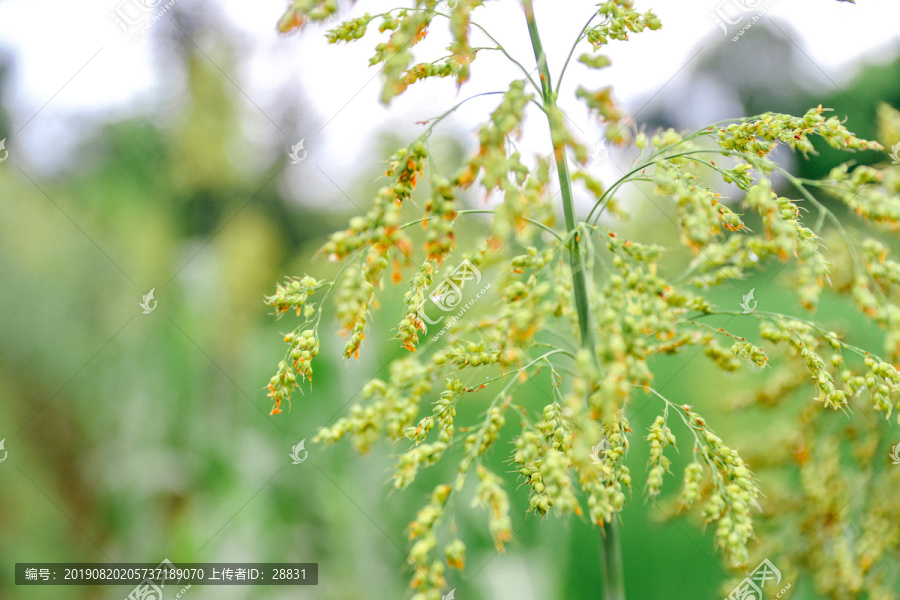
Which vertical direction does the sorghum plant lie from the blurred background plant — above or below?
below

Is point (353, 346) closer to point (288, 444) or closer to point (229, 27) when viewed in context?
point (288, 444)

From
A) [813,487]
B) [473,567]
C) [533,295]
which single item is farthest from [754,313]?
[473,567]

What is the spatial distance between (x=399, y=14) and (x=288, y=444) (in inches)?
104

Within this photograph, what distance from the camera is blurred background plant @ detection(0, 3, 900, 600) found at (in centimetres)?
209

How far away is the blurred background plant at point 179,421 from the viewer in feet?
6.84
